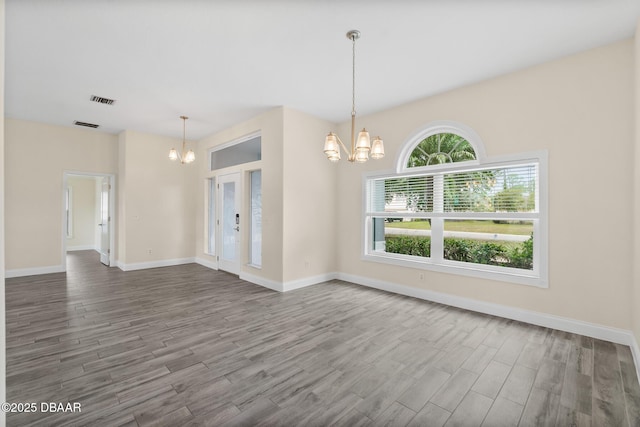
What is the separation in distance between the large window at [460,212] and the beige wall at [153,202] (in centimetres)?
459

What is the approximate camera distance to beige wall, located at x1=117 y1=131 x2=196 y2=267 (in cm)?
630

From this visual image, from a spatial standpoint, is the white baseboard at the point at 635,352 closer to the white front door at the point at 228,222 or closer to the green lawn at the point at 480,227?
the green lawn at the point at 480,227

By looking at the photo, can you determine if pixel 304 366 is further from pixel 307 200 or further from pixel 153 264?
pixel 153 264

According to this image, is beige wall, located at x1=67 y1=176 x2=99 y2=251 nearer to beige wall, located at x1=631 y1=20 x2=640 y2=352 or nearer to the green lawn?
the green lawn

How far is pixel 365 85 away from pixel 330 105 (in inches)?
34.2

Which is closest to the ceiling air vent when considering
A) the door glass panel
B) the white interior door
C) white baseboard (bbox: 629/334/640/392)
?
the white interior door

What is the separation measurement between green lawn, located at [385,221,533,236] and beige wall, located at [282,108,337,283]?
4.87 ft

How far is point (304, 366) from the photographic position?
2473 mm

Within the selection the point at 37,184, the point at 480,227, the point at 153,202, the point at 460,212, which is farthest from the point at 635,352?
the point at 37,184

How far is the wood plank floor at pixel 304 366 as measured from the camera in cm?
191

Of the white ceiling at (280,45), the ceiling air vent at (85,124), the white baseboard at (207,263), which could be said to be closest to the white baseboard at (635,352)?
the white ceiling at (280,45)

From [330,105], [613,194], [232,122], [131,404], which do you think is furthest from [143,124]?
[613,194]

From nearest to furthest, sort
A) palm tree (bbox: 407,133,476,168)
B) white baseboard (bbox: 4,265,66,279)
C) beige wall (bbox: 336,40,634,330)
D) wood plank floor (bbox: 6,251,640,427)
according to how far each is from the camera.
Answer: wood plank floor (bbox: 6,251,640,427) < beige wall (bbox: 336,40,634,330) < palm tree (bbox: 407,133,476,168) < white baseboard (bbox: 4,265,66,279)

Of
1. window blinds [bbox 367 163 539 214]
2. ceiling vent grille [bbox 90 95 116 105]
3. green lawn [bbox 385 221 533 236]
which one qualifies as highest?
ceiling vent grille [bbox 90 95 116 105]
